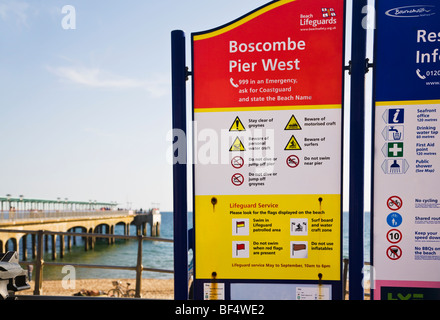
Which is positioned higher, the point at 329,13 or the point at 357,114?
the point at 329,13

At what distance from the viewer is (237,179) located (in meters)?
3.45

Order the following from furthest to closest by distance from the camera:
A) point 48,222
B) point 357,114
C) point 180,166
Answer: point 48,222 → point 180,166 → point 357,114

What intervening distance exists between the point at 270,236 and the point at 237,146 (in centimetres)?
95

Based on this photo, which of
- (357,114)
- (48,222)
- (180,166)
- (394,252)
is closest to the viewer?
(357,114)

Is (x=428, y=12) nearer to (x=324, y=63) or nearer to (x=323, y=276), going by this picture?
(x=324, y=63)

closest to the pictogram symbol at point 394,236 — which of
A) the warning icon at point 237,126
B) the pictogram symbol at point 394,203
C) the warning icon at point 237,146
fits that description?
the pictogram symbol at point 394,203

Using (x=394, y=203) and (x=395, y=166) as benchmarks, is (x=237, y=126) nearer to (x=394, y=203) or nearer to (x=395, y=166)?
(x=395, y=166)

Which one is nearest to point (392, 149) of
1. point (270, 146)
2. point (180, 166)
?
point (270, 146)

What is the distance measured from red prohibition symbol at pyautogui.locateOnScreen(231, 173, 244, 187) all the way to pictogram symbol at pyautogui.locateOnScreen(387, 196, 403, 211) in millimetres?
1420

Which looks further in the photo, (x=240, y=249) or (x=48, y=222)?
(x=48, y=222)

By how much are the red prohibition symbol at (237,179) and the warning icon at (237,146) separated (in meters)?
0.25

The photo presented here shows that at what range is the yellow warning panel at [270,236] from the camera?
3342mm

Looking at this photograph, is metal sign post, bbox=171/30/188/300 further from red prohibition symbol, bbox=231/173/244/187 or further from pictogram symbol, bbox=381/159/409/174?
pictogram symbol, bbox=381/159/409/174

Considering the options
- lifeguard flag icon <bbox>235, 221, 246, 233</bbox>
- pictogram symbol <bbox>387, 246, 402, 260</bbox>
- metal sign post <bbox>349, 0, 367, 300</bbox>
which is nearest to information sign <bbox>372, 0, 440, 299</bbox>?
pictogram symbol <bbox>387, 246, 402, 260</bbox>
